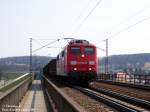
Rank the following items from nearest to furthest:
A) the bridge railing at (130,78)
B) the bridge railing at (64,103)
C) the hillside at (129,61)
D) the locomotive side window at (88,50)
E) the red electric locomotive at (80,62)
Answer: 1. the bridge railing at (64,103)
2. the red electric locomotive at (80,62)
3. the locomotive side window at (88,50)
4. the bridge railing at (130,78)
5. the hillside at (129,61)

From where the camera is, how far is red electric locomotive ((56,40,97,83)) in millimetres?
36500

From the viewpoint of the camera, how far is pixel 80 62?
3694 centimetres

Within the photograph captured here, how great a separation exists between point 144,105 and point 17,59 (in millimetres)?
177806

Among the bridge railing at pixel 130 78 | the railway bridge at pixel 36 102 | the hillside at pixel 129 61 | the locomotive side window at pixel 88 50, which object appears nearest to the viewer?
the railway bridge at pixel 36 102

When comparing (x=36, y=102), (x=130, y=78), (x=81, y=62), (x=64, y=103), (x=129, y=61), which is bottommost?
(x=36, y=102)

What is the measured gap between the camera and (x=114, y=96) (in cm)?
2542

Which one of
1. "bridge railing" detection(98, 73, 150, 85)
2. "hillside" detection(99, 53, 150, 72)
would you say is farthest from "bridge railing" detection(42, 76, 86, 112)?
"hillside" detection(99, 53, 150, 72)

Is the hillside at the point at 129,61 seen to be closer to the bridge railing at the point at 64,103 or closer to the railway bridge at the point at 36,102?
the railway bridge at the point at 36,102

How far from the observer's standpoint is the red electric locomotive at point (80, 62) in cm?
3650

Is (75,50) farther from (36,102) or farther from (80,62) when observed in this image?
(36,102)

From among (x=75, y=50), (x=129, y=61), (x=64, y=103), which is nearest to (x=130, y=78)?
(x=75, y=50)

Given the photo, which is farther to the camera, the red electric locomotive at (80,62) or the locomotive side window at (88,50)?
the locomotive side window at (88,50)

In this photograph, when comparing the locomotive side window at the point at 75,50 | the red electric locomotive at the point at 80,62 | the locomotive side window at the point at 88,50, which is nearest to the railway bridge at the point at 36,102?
the red electric locomotive at the point at 80,62

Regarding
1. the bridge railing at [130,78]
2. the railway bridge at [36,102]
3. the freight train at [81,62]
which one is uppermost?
the freight train at [81,62]
